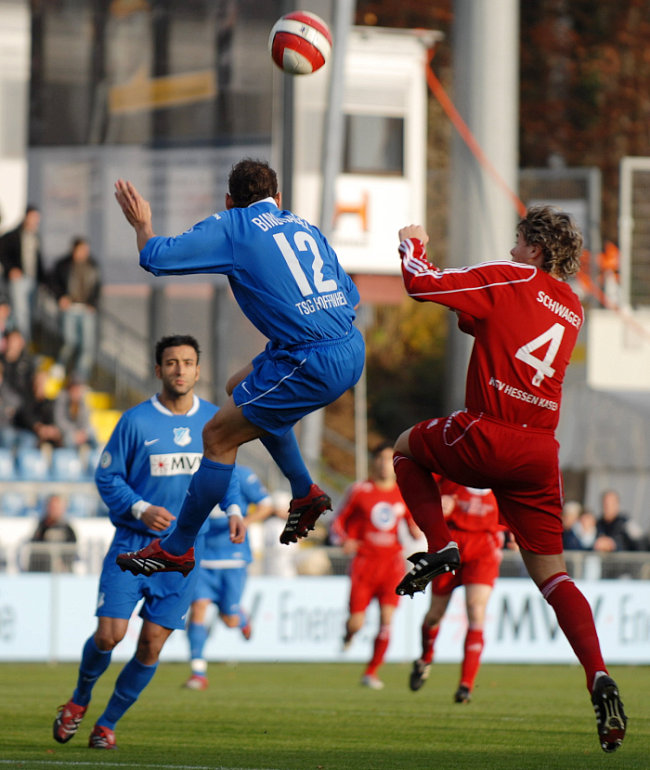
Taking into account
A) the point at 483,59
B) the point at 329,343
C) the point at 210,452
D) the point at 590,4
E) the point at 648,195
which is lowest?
the point at 210,452

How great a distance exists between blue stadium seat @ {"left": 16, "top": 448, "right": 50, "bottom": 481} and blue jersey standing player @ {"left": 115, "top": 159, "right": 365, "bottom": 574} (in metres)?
12.8

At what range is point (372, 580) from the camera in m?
14.8

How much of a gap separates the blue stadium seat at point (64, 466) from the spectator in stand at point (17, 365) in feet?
2.94

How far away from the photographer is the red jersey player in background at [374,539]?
14680mm

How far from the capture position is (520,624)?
59.2 ft

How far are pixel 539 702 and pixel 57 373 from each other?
12154 mm

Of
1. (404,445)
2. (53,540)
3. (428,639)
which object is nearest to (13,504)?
(53,540)

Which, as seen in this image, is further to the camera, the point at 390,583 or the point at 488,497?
the point at 390,583

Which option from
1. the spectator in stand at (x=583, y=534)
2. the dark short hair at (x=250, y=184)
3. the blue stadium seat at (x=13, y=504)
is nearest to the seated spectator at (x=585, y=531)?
the spectator in stand at (x=583, y=534)

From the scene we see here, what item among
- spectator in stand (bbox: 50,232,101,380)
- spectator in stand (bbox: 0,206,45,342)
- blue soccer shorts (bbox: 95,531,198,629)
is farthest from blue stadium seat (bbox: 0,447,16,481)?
blue soccer shorts (bbox: 95,531,198,629)

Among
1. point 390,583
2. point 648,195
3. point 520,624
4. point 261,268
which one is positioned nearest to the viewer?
point 261,268

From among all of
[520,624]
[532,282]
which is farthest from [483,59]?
[532,282]

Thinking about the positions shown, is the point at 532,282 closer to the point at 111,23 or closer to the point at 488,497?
the point at 488,497

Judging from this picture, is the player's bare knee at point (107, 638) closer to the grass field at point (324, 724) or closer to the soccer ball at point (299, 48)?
the grass field at point (324, 724)
